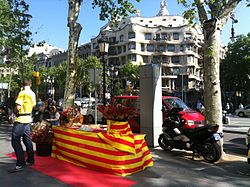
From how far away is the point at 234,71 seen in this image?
4769 centimetres

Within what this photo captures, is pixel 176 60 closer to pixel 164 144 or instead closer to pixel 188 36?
pixel 188 36

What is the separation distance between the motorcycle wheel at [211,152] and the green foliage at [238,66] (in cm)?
4075

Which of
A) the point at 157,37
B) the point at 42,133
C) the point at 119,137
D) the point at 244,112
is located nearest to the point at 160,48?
the point at 157,37

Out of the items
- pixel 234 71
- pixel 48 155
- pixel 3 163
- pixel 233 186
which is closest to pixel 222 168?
pixel 233 186

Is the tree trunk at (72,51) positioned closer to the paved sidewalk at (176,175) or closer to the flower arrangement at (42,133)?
the paved sidewalk at (176,175)

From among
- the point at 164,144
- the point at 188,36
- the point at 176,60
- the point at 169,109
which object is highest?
the point at 188,36

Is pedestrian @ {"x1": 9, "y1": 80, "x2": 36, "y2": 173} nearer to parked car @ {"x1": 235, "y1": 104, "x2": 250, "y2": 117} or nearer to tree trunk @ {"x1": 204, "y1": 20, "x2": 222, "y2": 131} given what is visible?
tree trunk @ {"x1": 204, "y1": 20, "x2": 222, "y2": 131}

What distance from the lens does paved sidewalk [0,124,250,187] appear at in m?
5.27

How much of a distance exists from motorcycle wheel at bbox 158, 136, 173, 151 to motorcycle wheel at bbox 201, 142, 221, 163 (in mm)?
1221

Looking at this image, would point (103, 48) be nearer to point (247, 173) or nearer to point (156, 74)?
point (156, 74)

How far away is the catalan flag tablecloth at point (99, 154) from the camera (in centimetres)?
556

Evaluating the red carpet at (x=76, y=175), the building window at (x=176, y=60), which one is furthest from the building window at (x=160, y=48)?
the red carpet at (x=76, y=175)

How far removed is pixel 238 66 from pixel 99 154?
45791mm

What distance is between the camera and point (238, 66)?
1843 inches
